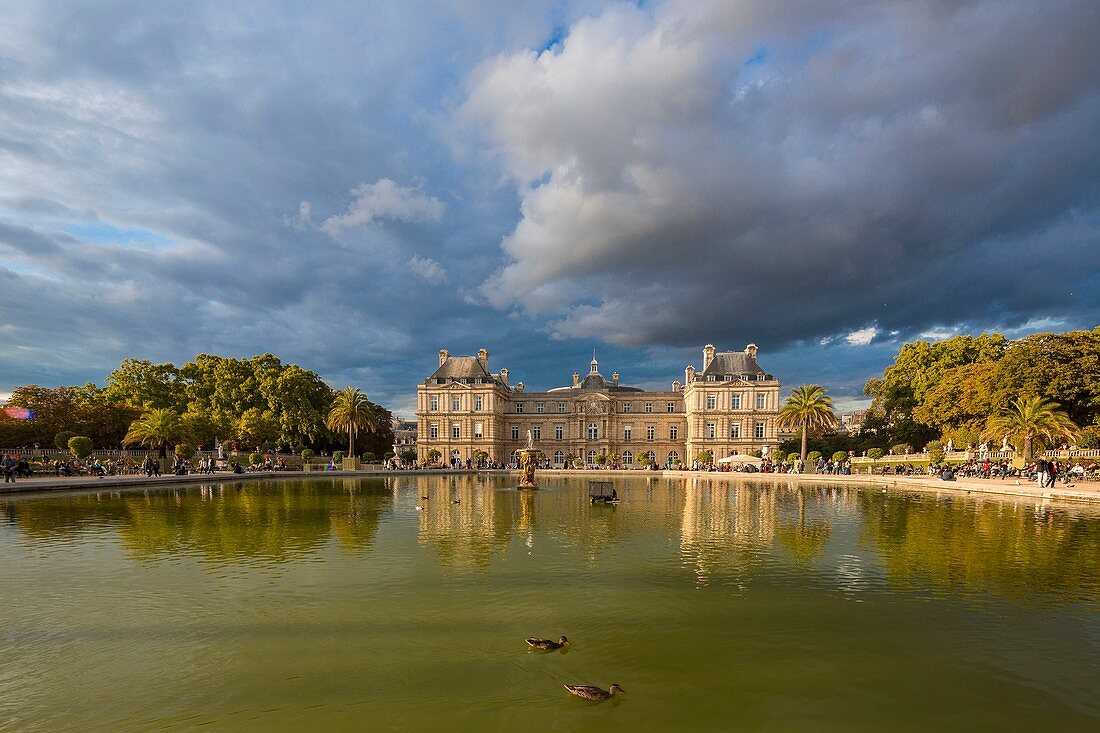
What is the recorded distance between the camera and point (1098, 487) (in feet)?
108

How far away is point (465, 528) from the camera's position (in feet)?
66.4

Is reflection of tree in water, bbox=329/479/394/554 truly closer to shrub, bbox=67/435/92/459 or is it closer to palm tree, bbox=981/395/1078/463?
shrub, bbox=67/435/92/459

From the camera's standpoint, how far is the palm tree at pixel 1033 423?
3862 centimetres

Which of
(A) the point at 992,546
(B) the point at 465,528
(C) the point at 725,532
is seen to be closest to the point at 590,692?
(B) the point at 465,528

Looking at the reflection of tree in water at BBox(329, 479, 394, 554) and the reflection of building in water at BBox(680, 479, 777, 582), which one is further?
the reflection of tree in water at BBox(329, 479, 394, 554)

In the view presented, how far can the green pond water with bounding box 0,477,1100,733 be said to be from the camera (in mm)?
7172

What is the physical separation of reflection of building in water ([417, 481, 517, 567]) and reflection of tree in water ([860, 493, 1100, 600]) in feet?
33.9

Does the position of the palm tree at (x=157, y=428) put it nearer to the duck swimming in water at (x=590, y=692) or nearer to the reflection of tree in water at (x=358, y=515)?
the reflection of tree in water at (x=358, y=515)

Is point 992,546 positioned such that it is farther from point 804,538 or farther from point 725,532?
point 725,532

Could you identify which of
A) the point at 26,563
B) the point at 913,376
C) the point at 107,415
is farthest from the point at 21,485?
the point at 913,376

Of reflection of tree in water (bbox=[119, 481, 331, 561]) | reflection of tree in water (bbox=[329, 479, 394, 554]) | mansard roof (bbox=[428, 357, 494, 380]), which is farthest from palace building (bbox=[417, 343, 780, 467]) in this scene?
reflection of tree in water (bbox=[119, 481, 331, 561])

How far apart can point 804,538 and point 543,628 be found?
475 inches

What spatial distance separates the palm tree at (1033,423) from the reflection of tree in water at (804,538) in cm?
2671

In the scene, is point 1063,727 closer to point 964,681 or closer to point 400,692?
point 964,681
